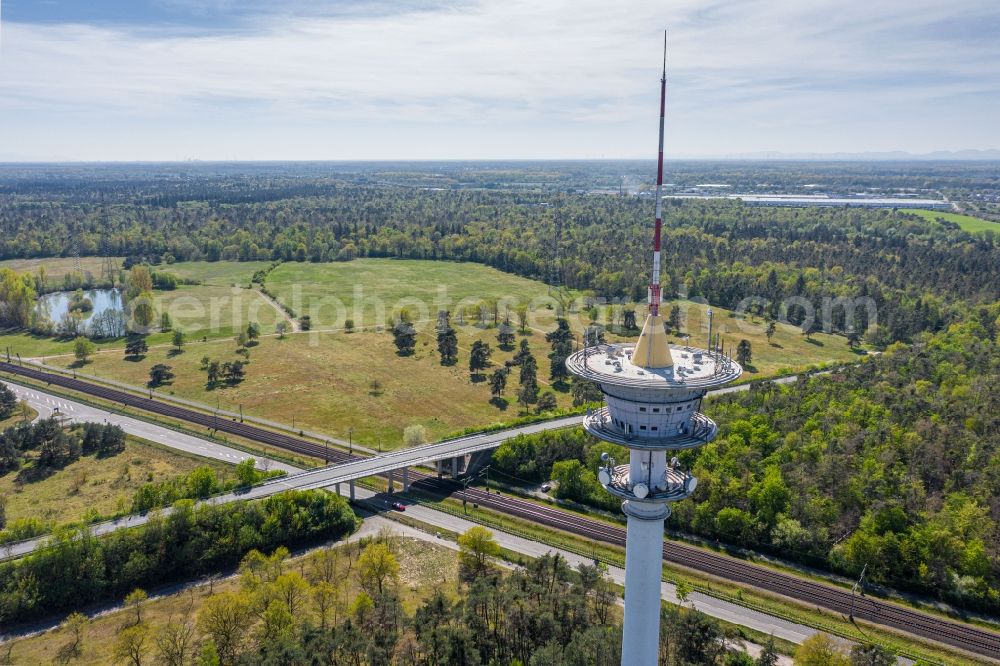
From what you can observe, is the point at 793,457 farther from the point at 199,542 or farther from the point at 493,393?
the point at 199,542

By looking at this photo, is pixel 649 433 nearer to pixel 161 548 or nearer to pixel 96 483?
pixel 161 548

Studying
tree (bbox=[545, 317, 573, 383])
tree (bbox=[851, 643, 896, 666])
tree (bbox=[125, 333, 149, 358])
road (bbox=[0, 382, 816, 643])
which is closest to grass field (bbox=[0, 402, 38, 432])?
road (bbox=[0, 382, 816, 643])

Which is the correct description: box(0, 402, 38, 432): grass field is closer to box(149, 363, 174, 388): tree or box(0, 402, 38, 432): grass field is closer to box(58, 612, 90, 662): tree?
box(149, 363, 174, 388): tree

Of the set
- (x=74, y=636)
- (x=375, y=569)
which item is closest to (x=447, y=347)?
(x=375, y=569)

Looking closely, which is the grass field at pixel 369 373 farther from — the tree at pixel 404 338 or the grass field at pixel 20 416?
the grass field at pixel 20 416

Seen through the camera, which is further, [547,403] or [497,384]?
[497,384]
